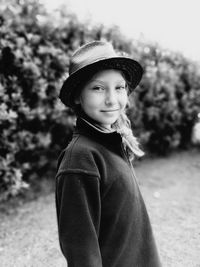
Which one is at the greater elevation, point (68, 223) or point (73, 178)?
point (73, 178)

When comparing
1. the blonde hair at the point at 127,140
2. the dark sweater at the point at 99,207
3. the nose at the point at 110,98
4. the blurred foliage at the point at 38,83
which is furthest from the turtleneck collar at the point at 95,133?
the blurred foliage at the point at 38,83

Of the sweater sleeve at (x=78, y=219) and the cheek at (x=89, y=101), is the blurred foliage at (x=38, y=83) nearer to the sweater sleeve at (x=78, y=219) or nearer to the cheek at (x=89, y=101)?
the cheek at (x=89, y=101)

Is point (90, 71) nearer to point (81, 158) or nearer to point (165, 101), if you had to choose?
point (81, 158)

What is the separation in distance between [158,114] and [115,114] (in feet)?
12.4

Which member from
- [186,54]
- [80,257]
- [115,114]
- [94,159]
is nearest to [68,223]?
[80,257]

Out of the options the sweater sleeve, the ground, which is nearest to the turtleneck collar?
the sweater sleeve

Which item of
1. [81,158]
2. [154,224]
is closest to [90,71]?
[81,158]

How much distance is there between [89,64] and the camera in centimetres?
173

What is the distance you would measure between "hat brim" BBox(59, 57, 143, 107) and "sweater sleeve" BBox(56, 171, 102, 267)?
54 centimetres

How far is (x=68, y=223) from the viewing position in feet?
5.20

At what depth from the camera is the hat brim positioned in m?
1.78

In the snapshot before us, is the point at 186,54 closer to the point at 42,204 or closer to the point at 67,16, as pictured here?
the point at 67,16

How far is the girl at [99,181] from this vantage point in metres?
1.58

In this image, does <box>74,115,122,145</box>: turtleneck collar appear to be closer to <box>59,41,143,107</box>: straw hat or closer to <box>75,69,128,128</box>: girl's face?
<box>75,69,128,128</box>: girl's face
